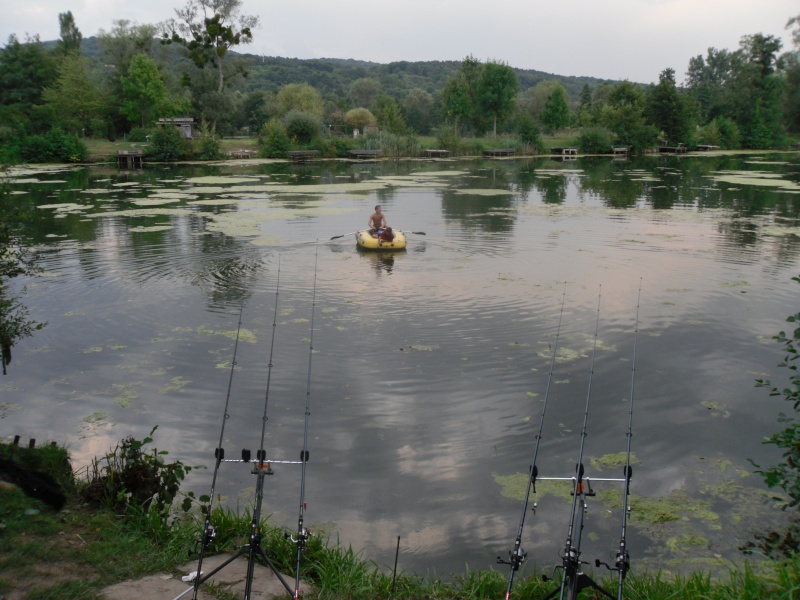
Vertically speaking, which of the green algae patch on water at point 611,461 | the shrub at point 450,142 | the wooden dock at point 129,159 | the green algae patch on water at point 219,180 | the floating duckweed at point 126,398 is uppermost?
the shrub at point 450,142

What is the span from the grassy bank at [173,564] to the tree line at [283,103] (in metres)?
35.9

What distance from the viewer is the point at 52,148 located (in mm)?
50500

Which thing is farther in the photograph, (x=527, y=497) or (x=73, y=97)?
(x=73, y=97)

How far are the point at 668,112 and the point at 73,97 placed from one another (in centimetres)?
5542

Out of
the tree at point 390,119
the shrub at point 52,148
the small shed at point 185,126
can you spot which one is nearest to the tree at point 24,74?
the shrub at point 52,148

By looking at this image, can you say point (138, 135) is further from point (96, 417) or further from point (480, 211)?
point (96, 417)

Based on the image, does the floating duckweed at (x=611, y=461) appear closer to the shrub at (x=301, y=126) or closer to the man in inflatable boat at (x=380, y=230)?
the man in inflatable boat at (x=380, y=230)

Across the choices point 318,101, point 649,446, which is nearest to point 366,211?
point 649,446

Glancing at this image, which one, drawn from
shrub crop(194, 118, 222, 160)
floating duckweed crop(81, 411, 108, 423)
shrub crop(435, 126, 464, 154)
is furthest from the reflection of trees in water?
shrub crop(435, 126, 464, 154)

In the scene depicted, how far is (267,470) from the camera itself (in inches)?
→ 193

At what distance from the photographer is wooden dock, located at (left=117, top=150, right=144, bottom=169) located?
49.1 meters

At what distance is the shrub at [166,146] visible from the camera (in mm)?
53000

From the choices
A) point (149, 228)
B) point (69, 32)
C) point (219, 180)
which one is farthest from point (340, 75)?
point (149, 228)

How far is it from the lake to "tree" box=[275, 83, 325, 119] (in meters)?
51.3
